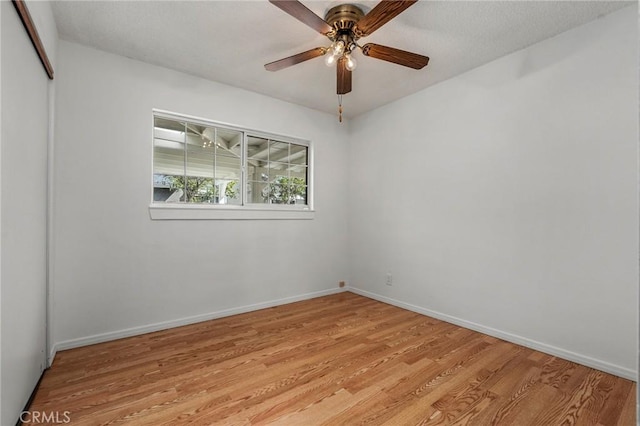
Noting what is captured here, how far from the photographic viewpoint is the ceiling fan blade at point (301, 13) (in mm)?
1495

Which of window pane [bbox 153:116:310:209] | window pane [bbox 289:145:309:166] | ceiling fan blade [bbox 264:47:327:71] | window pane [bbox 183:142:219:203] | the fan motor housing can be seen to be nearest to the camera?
the fan motor housing

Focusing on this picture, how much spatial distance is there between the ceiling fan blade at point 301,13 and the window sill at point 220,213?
1.92 metres

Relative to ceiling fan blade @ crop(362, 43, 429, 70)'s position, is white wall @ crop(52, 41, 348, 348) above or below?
below

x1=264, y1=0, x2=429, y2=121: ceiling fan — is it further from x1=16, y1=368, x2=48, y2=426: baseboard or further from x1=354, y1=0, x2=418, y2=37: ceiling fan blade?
x1=16, y1=368, x2=48, y2=426: baseboard

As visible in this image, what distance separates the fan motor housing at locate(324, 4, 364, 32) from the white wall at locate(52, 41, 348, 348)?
1.56m

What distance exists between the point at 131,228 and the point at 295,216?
5.59 ft

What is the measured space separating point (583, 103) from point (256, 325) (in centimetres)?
323

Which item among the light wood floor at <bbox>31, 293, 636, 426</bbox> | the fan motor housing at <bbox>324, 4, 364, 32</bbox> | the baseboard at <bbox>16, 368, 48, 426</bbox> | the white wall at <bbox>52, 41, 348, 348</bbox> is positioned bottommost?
the light wood floor at <bbox>31, 293, 636, 426</bbox>

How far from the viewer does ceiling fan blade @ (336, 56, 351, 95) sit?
211 centimetres

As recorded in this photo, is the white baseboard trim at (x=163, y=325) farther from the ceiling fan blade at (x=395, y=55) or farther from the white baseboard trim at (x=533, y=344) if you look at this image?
the ceiling fan blade at (x=395, y=55)

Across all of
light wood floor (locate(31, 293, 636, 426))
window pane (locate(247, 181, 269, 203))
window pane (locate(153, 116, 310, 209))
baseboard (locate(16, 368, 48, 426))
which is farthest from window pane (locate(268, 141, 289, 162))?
baseboard (locate(16, 368, 48, 426))

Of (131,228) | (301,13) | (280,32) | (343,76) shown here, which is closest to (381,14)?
(301,13)

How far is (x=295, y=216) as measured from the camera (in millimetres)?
3521

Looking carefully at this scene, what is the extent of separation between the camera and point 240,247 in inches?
122
